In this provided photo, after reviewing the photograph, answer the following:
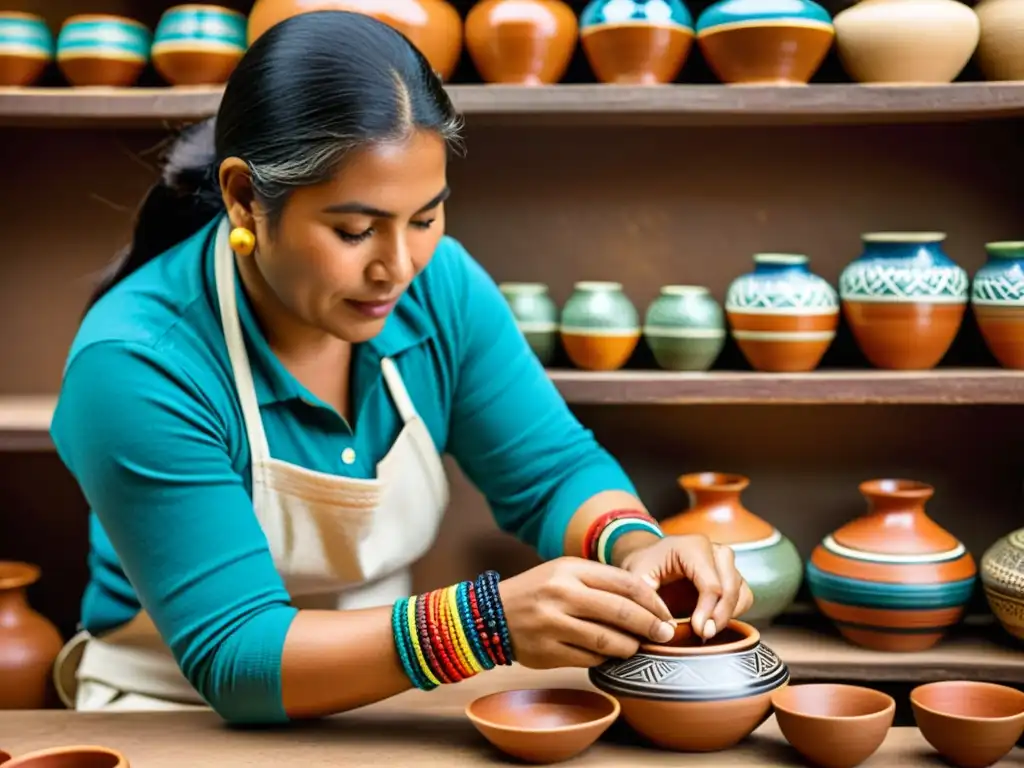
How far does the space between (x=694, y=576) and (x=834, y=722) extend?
28 cm

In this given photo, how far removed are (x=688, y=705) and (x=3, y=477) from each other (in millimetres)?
1901

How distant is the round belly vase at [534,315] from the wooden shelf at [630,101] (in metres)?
0.35

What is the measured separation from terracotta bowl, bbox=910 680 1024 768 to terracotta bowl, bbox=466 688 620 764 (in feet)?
1.12

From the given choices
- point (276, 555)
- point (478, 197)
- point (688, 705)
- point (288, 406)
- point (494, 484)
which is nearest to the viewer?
point (688, 705)

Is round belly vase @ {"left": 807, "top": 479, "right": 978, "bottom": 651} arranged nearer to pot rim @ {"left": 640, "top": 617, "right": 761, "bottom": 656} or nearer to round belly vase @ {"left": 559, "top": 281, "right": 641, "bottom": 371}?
round belly vase @ {"left": 559, "top": 281, "right": 641, "bottom": 371}

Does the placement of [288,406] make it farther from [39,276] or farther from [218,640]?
[39,276]

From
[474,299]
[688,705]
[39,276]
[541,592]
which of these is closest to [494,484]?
[474,299]

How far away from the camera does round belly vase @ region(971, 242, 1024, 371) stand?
2.23 meters

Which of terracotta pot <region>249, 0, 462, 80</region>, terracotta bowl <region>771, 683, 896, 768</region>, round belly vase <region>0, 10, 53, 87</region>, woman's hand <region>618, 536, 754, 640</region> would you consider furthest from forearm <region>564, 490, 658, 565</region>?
round belly vase <region>0, 10, 53, 87</region>

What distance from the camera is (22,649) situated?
2.20m

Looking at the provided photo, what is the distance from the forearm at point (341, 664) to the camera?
1.36m

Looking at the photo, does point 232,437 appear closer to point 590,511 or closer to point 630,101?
point 590,511

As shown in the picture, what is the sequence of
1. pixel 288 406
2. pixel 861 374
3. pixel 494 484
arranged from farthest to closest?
pixel 861 374, pixel 494 484, pixel 288 406

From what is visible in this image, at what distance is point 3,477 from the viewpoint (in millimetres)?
2625
